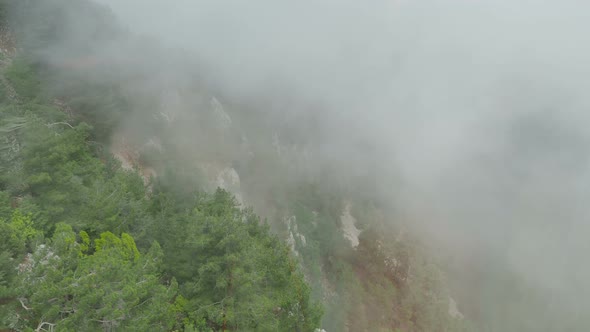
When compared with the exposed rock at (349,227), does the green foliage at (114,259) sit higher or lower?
higher

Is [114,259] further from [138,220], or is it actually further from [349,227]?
[349,227]

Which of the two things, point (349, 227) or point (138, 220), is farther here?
point (349, 227)

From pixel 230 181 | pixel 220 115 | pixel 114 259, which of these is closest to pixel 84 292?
pixel 114 259

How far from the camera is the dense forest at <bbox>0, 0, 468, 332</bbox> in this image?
14.3 metres

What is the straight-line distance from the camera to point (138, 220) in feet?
77.5

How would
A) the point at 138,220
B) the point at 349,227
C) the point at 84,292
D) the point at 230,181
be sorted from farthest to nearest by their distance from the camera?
the point at 349,227 → the point at 230,181 → the point at 138,220 → the point at 84,292

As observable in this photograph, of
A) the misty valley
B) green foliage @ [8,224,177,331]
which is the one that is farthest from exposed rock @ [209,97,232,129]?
green foliage @ [8,224,177,331]

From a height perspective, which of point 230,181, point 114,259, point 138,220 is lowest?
point 230,181

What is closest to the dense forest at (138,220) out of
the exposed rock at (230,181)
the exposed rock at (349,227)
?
the exposed rock at (230,181)

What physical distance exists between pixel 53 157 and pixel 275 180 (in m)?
37.2

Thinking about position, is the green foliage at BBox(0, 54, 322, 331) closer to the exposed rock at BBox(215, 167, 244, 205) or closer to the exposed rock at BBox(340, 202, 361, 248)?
the exposed rock at BBox(215, 167, 244, 205)

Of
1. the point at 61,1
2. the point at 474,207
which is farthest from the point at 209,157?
the point at 474,207

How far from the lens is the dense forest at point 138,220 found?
1426 centimetres

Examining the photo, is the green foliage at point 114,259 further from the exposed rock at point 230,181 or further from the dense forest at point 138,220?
the exposed rock at point 230,181
